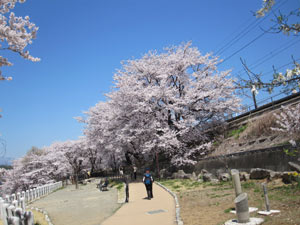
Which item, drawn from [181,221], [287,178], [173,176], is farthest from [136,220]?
[173,176]

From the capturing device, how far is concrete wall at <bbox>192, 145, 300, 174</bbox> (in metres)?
13.1

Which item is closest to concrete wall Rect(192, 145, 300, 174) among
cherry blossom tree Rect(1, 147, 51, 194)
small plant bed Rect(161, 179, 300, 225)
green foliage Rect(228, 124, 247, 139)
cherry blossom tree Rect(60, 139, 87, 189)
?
small plant bed Rect(161, 179, 300, 225)

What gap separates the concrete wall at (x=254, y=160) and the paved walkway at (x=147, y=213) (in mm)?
5176

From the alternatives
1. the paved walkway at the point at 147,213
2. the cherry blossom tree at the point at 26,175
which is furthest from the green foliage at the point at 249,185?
the cherry blossom tree at the point at 26,175

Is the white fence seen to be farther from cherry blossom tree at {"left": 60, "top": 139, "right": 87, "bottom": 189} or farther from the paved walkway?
cherry blossom tree at {"left": 60, "top": 139, "right": 87, "bottom": 189}

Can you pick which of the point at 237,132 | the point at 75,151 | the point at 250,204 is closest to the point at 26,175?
the point at 75,151

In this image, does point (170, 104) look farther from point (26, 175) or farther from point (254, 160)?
point (26, 175)

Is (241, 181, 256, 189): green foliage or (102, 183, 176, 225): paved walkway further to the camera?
(241, 181, 256, 189): green foliage

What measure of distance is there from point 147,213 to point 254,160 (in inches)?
304

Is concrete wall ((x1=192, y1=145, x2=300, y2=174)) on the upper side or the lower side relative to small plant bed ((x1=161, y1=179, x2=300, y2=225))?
upper

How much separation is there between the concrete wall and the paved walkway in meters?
5.18

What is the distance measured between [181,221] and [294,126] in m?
6.50

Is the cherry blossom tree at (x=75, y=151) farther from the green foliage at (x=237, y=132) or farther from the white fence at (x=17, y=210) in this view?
the green foliage at (x=237, y=132)

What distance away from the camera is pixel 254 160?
15445 mm
